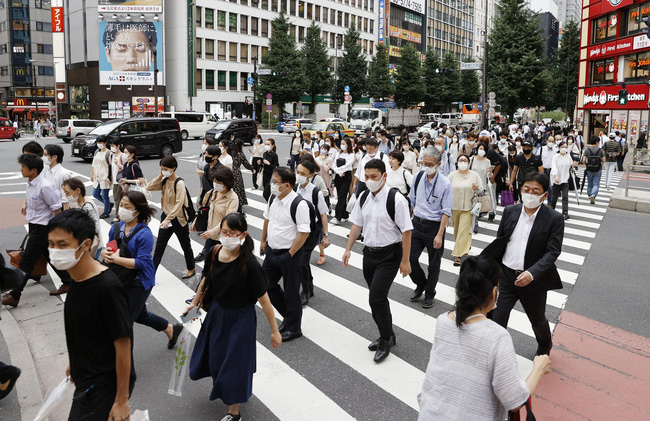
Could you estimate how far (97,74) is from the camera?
54.5 metres

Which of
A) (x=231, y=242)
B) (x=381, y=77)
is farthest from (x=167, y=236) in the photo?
(x=381, y=77)

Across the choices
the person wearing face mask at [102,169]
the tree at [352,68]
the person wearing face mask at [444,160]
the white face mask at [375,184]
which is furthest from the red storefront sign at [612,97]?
the white face mask at [375,184]

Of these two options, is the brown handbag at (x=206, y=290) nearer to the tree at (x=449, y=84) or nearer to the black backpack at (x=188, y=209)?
the black backpack at (x=188, y=209)

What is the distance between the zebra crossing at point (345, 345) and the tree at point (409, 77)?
60057mm

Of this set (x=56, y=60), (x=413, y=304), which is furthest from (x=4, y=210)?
(x=56, y=60)

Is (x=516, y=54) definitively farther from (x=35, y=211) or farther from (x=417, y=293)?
(x=35, y=211)

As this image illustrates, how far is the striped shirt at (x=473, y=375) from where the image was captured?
2.64m

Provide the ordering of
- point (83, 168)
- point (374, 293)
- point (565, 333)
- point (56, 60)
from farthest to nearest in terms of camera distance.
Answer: point (56, 60)
point (83, 168)
point (565, 333)
point (374, 293)

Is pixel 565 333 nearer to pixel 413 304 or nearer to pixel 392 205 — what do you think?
pixel 413 304

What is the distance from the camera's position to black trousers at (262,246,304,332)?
19.3 ft

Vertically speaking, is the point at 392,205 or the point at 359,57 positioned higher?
the point at 359,57

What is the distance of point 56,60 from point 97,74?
325 inches

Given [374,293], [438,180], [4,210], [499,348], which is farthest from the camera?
[4,210]

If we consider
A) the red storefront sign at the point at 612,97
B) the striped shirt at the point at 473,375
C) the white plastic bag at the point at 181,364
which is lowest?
the white plastic bag at the point at 181,364
